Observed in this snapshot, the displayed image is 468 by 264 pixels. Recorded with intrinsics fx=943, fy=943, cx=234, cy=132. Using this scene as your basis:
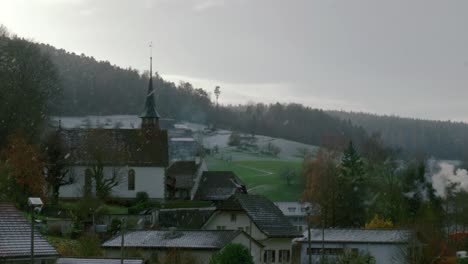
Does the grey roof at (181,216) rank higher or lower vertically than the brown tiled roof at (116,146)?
lower

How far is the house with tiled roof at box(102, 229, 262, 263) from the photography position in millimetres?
46188

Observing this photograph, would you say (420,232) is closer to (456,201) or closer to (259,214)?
(259,214)

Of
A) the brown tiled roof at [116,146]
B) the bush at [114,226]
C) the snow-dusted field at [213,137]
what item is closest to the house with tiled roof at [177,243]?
the bush at [114,226]

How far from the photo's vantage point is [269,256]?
5509 cm

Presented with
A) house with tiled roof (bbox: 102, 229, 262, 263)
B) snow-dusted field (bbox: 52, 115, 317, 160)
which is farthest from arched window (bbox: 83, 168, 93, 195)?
snow-dusted field (bbox: 52, 115, 317, 160)

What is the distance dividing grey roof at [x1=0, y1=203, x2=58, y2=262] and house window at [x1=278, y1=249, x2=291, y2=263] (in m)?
24.1

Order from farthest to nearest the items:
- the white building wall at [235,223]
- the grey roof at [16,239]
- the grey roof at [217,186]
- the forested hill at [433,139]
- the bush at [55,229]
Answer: the forested hill at [433,139], the grey roof at [217,186], the bush at [55,229], the white building wall at [235,223], the grey roof at [16,239]

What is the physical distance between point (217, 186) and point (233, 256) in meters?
40.7

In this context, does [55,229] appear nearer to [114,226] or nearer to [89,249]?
[114,226]

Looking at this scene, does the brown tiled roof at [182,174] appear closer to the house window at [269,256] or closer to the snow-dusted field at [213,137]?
the house window at [269,256]

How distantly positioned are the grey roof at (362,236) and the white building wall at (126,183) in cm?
1771

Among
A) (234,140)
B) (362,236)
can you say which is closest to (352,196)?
(362,236)

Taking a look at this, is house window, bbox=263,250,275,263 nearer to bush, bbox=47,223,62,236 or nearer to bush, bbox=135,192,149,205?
bush, bbox=47,223,62,236

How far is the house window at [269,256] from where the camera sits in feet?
178
